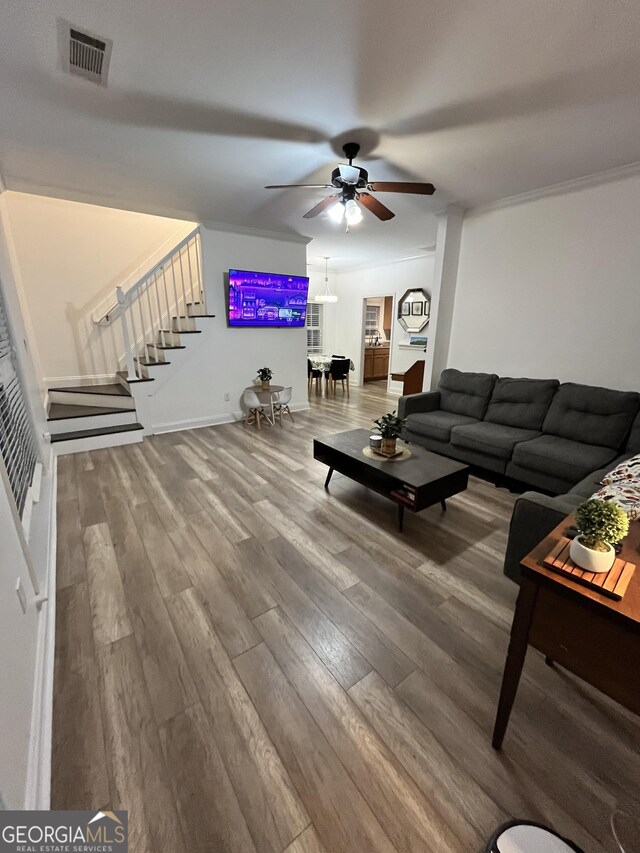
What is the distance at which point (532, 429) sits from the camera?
333 cm

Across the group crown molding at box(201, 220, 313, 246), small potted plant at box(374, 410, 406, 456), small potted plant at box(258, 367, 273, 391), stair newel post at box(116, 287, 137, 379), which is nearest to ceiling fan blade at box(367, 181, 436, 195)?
small potted plant at box(374, 410, 406, 456)

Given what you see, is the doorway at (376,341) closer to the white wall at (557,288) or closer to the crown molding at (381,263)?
the crown molding at (381,263)

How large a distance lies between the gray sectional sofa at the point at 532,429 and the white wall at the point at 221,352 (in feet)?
8.25

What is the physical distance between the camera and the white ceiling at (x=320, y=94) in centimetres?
149

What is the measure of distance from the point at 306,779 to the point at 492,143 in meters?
3.84

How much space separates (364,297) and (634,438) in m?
5.96

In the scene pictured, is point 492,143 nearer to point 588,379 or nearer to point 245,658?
point 588,379

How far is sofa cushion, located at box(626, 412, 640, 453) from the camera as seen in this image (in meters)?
2.70

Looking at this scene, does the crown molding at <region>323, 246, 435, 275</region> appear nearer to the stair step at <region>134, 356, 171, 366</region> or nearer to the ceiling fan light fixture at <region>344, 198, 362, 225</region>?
the ceiling fan light fixture at <region>344, 198, 362, 225</region>

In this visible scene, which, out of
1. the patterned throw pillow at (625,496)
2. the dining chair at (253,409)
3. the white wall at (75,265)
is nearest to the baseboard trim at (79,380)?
the white wall at (75,265)

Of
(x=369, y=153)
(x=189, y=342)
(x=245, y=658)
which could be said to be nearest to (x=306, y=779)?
(x=245, y=658)

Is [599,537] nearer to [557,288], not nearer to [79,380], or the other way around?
[557,288]

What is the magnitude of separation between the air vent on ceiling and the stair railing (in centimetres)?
267

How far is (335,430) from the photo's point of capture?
16.0 ft
